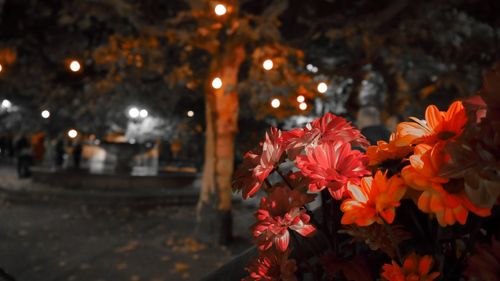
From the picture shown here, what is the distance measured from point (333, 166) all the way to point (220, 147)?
674 cm

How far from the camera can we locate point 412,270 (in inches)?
37.8

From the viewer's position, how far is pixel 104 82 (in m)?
10.1

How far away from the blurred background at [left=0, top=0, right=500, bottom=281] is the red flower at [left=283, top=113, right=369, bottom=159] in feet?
10.7

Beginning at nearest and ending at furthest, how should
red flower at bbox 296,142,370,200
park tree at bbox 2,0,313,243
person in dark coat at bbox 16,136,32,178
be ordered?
red flower at bbox 296,142,370,200, park tree at bbox 2,0,313,243, person in dark coat at bbox 16,136,32,178

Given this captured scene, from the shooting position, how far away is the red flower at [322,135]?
1181 millimetres

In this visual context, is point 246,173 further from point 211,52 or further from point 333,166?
point 211,52

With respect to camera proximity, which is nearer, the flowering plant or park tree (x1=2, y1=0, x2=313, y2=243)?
the flowering plant

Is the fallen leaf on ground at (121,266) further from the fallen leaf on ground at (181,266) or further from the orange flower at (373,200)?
the orange flower at (373,200)

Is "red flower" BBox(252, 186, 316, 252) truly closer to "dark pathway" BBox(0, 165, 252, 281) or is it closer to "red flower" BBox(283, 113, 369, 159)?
"red flower" BBox(283, 113, 369, 159)

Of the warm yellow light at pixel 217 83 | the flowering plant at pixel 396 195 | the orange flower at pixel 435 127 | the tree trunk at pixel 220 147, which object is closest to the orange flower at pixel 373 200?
the flowering plant at pixel 396 195

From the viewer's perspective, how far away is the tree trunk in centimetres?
772

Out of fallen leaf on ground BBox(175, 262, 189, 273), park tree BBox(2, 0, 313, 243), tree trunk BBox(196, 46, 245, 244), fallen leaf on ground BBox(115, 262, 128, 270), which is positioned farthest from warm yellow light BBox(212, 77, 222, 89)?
fallen leaf on ground BBox(115, 262, 128, 270)

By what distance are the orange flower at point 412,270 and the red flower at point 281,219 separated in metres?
0.22

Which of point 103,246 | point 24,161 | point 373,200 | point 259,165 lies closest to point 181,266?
point 103,246
